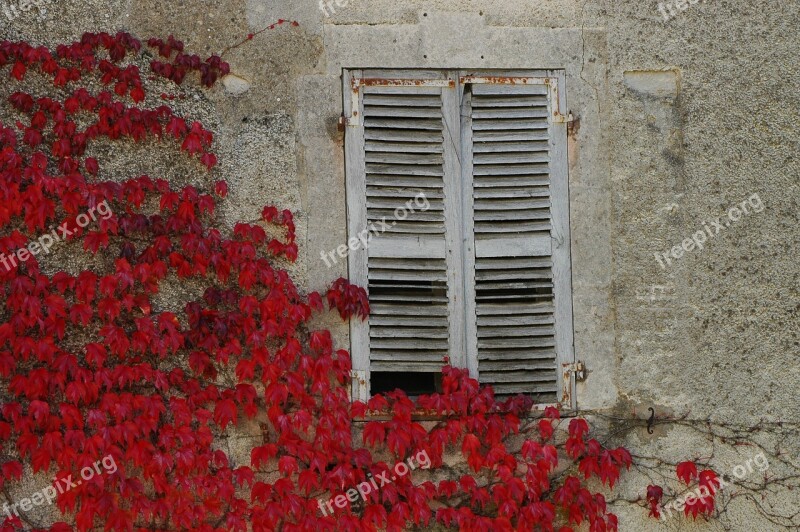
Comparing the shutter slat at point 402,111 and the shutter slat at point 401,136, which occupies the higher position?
the shutter slat at point 402,111

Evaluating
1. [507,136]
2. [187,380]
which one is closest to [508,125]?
[507,136]

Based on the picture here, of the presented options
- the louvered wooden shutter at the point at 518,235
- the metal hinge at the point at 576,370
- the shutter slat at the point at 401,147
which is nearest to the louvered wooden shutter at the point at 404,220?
the shutter slat at the point at 401,147

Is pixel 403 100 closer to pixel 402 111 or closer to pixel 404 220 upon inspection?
pixel 402 111

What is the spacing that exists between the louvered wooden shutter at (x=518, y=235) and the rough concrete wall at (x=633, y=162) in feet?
0.40

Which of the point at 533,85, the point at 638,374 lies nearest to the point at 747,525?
the point at 638,374

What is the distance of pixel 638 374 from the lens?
17.4 ft

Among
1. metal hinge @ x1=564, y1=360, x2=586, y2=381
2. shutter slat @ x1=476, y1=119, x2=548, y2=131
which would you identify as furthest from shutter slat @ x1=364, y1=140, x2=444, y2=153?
metal hinge @ x1=564, y1=360, x2=586, y2=381

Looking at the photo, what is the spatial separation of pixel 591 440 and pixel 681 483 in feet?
1.91

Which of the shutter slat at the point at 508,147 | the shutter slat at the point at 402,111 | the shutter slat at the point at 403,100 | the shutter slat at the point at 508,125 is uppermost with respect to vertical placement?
the shutter slat at the point at 403,100

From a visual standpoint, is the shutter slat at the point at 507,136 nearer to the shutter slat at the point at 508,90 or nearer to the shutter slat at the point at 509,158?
the shutter slat at the point at 509,158

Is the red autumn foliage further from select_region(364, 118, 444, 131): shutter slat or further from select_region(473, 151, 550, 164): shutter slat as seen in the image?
select_region(473, 151, 550, 164): shutter slat

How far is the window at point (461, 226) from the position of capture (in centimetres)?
525

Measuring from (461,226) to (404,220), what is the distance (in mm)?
318

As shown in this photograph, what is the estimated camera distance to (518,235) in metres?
5.33
